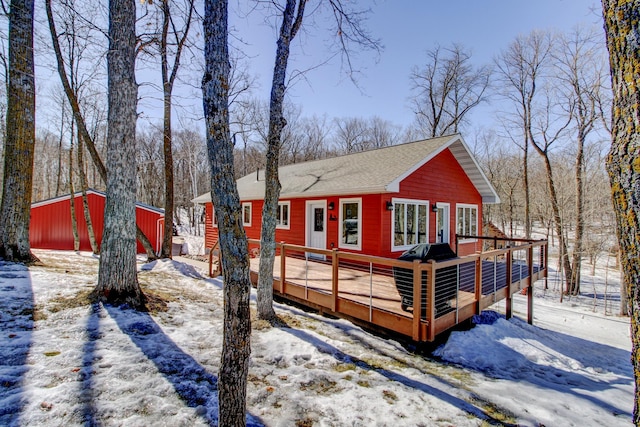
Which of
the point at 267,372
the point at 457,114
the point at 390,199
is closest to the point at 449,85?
the point at 457,114

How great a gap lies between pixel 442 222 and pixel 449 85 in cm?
1617

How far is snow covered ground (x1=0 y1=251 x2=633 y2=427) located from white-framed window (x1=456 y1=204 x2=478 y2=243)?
589cm

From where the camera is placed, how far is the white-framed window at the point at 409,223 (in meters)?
8.62

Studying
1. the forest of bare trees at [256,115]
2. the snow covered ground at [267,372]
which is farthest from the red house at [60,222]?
the snow covered ground at [267,372]

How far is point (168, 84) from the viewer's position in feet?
34.3

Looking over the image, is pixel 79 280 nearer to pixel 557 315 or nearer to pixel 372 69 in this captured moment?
pixel 372 69

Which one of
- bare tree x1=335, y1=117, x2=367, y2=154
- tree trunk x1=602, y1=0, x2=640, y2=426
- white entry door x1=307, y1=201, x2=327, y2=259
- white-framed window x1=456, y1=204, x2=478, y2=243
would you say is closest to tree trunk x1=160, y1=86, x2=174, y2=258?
white entry door x1=307, y1=201, x2=327, y2=259

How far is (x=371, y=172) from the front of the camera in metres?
9.13

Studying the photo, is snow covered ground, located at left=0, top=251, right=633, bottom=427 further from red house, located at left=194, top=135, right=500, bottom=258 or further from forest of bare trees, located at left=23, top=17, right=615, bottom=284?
forest of bare trees, located at left=23, top=17, right=615, bottom=284

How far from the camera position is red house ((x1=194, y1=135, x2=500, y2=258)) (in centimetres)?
838

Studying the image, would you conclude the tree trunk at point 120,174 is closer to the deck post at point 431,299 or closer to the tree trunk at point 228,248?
the tree trunk at point 228,248

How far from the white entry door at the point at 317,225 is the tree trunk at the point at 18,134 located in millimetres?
6790

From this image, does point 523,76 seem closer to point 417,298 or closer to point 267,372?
point 417,298

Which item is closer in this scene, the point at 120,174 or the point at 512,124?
the point at 120,174
